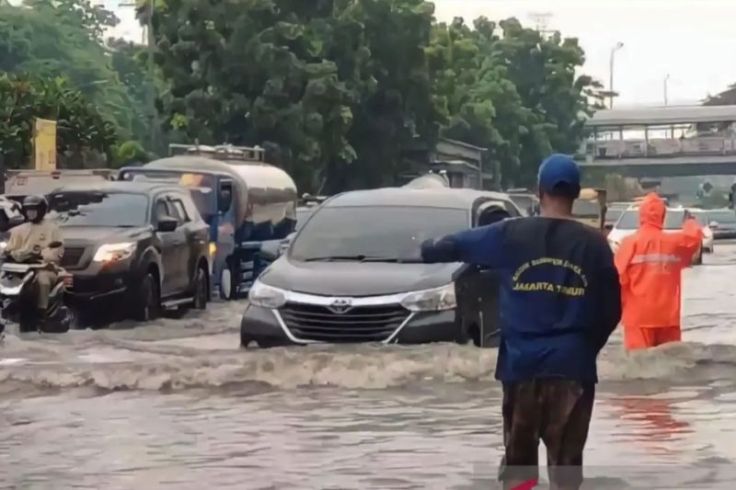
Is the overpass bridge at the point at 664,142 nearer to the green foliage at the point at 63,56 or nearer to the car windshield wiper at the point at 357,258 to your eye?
the green foliage at the point at 63,56

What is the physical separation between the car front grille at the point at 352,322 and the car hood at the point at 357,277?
125 millimetres

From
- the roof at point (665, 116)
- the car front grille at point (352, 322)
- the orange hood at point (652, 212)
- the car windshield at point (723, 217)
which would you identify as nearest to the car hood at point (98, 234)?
the car front grille at point (352, 322)

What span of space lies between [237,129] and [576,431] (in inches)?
1953

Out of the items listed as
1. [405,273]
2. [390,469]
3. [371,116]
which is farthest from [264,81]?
[390,469]

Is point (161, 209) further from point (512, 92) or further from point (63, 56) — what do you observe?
point (63, 56)

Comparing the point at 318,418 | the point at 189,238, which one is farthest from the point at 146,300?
the point at 318,418

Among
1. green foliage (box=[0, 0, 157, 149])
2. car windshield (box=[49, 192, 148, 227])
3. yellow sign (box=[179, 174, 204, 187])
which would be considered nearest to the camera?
car windshield (box=[49, 192, 148, 227])

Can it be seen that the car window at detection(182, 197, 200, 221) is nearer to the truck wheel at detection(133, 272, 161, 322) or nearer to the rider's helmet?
the truck wheel at detection(133, 272, 161, 322)

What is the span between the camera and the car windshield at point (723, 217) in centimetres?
7631

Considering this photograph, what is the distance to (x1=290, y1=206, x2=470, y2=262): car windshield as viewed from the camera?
51.0 feet

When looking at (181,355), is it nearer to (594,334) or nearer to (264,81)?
(594,334)

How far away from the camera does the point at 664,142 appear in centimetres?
14375

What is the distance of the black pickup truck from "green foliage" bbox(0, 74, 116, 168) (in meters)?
20.7

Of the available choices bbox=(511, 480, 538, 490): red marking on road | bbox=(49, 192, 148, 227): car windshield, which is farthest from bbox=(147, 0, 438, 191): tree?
bbox=(511, 480, 538, 490): red marking on road
